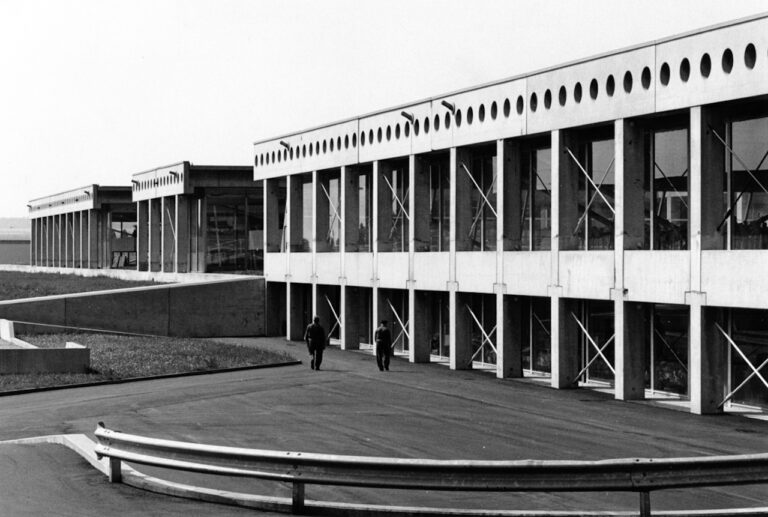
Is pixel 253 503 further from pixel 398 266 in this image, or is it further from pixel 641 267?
pixel 398 266

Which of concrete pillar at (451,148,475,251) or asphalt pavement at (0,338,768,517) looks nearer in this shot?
asphalt pavement at (0,338,768,517)

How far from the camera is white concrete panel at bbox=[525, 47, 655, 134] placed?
2511 cm

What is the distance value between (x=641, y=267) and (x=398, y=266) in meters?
12.8

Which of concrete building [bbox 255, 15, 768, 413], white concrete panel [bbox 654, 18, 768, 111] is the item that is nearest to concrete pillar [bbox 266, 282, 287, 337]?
concrete building [bbox 255, 15, 768, 413]

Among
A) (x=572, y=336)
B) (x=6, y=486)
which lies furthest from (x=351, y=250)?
(x=6, y=486)

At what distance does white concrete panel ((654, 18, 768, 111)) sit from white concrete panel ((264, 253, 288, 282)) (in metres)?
23.9

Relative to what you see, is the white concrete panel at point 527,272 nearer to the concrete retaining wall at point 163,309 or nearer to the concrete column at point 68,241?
the concrete retaining wall at point 163,309

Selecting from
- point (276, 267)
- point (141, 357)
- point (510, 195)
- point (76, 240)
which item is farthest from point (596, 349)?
point (76, 240)

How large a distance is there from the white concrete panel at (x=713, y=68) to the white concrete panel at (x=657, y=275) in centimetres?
311

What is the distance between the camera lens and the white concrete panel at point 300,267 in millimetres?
43741

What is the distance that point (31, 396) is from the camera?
2731 cm

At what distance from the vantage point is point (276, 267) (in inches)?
1848

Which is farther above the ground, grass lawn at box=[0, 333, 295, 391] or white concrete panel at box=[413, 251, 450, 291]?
white concrete panel at box=[413, 251, 450, 291]

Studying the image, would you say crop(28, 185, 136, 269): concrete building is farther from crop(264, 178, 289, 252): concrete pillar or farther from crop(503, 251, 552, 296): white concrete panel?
crop(503, 251, 552, 296): white concrete panel
